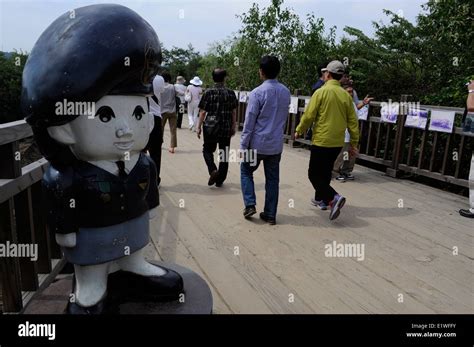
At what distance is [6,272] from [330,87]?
11.3 ft

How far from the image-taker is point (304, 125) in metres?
4.64

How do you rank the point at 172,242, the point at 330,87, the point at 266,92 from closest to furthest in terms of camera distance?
the point at 172,242, the point at 266,92, the point at 330,87

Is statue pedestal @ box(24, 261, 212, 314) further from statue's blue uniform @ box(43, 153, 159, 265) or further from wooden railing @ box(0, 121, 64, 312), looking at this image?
statue's blue uniform @ box(43, 153, 159, 265)

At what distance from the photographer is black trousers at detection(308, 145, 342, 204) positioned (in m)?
4.58

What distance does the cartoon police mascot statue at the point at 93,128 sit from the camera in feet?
6.56

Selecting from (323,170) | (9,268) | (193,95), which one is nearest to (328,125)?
(323,170)

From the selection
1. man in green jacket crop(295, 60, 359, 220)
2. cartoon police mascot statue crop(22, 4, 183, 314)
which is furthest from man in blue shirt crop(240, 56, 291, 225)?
cartoon police mascot statue crop(22, 4, 183, 314)

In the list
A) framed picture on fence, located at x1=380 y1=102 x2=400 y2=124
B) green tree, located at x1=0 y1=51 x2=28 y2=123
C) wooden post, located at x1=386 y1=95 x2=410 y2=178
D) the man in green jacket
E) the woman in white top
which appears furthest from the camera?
green tree, located at x1=0 y1=51 x2=28 y2=123

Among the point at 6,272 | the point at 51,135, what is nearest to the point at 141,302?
the point at 6,272

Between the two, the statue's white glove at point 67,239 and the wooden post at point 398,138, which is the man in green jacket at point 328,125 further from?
the statue's white glove at point 67,239
